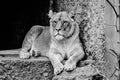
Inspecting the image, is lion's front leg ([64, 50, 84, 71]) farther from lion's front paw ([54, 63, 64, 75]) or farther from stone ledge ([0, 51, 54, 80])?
stone ledge ([0, 51, 54, 80])

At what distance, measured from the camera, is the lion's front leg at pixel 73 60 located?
3.82m

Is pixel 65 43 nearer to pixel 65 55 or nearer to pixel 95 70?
pixel 65 55

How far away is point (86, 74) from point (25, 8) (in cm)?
319

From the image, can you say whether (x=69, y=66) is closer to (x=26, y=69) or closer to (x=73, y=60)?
(x=73, y=60)

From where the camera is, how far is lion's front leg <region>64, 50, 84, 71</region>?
12.5 ft

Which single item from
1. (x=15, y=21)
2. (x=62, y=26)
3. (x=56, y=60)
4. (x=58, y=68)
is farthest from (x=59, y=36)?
(x=15, y=21)

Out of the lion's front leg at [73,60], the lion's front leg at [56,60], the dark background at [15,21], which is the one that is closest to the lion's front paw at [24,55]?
the lion's front leg at [56,60]

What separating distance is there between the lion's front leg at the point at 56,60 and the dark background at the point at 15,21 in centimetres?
230

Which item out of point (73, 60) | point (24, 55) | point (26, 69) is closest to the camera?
point (73, 60)

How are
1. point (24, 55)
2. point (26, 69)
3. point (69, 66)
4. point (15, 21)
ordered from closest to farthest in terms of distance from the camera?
1. point (69, 66)
2. point (26, 69)
3. point (24, 55)
4. point (15, 21)

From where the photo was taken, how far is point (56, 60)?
399 centimetres

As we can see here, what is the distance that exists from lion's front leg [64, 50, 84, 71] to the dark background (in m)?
2.43

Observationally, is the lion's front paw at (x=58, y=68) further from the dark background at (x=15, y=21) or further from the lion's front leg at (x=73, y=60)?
the dark background at (x=15, y=21)

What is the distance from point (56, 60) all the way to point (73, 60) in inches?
9.3
